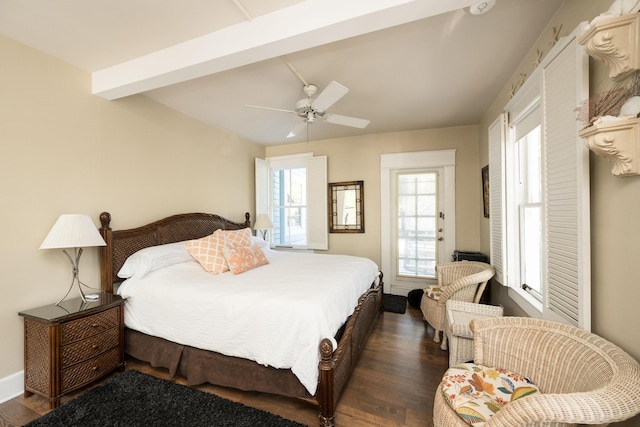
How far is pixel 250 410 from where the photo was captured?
1.76 meters

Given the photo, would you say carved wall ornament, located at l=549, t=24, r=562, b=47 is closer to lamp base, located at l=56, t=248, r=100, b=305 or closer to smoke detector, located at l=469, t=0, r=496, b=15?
smoke detector, located at l=469, t=0, r=496, b=15

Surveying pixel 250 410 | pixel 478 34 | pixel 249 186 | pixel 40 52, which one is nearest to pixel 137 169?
pixel 40 52

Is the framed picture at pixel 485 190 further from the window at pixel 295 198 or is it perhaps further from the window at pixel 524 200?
the window at pixel 295 198

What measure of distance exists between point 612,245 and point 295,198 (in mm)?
4345

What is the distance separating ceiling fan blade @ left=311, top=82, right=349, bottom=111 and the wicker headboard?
6.91 ft

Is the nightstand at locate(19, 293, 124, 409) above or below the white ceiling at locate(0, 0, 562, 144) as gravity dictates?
below

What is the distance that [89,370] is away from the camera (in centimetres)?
199

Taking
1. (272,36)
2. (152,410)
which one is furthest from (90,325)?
(272,36)

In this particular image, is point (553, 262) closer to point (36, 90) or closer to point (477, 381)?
point (477, 381)

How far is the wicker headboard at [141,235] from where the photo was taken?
2.43 m

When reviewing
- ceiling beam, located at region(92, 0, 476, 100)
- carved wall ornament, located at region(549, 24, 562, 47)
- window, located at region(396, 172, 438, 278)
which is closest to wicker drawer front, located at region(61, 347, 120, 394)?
ceiling beam, located at region(92, 0, 476, 100)

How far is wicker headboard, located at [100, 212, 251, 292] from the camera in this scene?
243 centimetres

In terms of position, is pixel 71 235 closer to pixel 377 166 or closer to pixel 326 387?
pixel 326 387

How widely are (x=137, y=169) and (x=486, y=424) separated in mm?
3396
